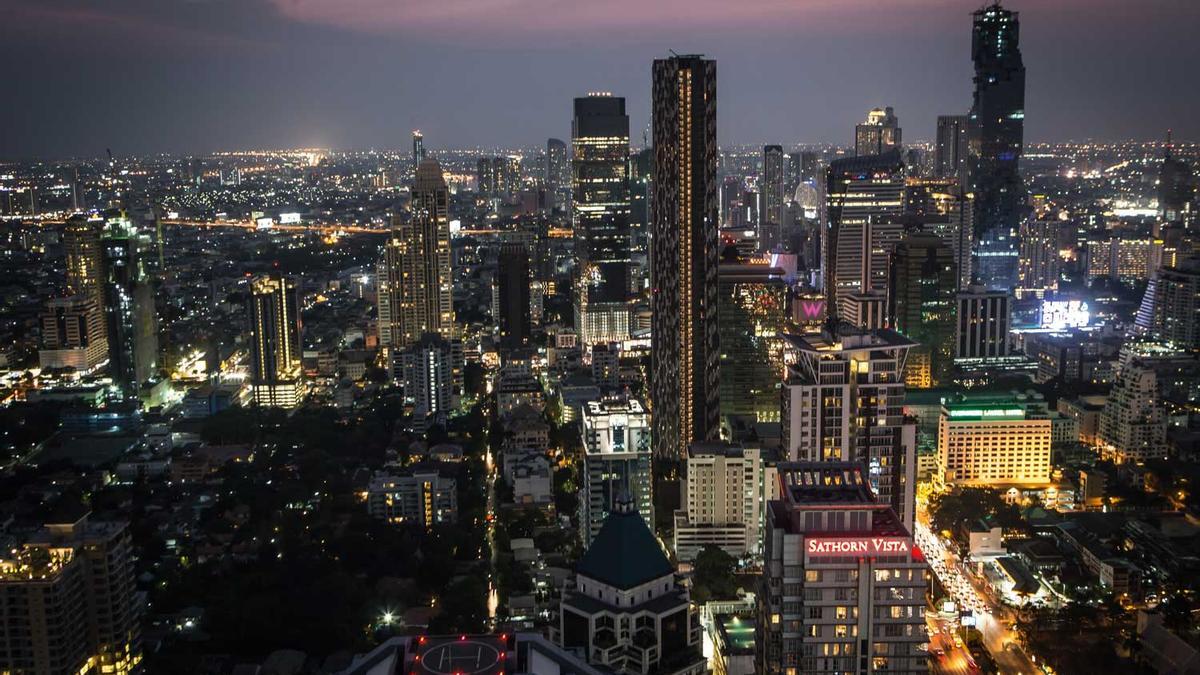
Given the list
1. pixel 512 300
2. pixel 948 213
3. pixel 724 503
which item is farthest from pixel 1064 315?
pixel 724 503

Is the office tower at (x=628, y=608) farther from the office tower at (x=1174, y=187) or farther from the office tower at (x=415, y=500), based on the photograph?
the office tower at (x=1174, y=187)

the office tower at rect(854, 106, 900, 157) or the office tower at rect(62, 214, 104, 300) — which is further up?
the office tower at rect(854, 106, 900, 157)

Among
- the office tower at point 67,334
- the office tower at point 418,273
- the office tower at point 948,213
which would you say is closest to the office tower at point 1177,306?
the office tower at point 948,213

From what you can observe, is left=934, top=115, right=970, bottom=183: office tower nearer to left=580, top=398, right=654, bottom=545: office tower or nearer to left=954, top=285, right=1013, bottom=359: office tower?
left=954, top=285, right=1013, bottom=359: office tower

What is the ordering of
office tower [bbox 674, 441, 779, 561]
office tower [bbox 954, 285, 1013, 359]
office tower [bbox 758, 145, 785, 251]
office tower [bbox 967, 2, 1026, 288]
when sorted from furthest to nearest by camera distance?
1. office tower [bbox 758, 145, 785, 251]
2. office tower [bbox 967, 2, 1026, 288]
3. office tower [bbox 954, 285, 1013, 359]
4. office tower [bbox 674, 441, 779, 561]

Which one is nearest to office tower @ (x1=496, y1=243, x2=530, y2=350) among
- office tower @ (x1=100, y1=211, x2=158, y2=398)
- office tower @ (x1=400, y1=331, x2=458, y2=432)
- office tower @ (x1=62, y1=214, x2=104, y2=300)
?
office tower @ (x1=400, y1=331, x2=458, y2=432)

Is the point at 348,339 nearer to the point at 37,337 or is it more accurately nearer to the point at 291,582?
the point at 37,337
